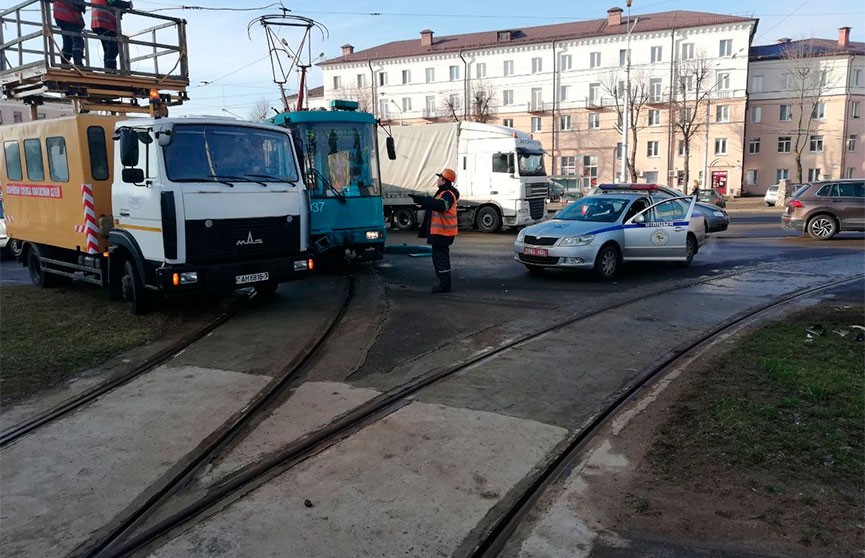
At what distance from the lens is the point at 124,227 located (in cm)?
915

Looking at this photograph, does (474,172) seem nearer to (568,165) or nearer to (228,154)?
(228,154)

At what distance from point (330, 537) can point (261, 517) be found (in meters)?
0.49

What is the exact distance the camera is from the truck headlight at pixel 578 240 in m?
12.1

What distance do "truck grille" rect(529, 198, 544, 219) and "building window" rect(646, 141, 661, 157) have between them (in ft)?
139

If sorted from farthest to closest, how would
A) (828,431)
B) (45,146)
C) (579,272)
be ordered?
(579,272) < (45,146) < (828,431)

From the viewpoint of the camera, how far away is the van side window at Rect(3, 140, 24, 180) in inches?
453

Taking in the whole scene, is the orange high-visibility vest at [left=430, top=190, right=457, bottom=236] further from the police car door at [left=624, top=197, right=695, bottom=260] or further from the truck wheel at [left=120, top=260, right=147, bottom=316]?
the truck wheel at [left=120, top=260, right=147, bottom=316]

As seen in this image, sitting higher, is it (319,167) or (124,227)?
(319,167)

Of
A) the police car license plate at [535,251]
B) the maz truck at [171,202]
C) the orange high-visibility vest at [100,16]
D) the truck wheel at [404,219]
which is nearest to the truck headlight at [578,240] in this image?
the police car license plate at [535,251]

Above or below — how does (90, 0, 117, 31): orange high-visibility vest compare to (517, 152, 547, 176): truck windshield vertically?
above

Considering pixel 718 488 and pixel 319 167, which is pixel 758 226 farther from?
pixel 718 488

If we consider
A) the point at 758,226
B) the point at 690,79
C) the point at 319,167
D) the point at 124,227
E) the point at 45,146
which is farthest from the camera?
the point at 690,79

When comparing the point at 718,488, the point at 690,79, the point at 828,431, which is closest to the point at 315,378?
the point at 718,488

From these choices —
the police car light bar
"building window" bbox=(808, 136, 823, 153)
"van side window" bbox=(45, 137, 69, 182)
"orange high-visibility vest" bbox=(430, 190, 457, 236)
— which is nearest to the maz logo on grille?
"orange high-visibility vest" bbox=(430, 190, 457, 236)
